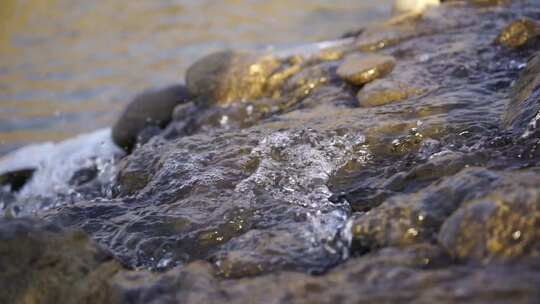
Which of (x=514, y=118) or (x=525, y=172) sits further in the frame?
(x=514, y=118)

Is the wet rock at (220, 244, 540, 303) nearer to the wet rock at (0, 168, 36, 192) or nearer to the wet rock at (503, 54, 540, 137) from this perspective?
the wet rock at (503, 54, 540, 137)

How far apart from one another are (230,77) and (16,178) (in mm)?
1818

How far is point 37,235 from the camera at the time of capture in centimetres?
231

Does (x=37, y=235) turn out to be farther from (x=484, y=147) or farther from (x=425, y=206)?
(x=484, y=147)

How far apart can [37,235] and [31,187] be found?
9.08ft

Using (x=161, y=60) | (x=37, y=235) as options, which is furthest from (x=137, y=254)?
(x=161, y=60)

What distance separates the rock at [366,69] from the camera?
4332 mm

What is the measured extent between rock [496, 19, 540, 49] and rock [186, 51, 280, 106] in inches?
65.4

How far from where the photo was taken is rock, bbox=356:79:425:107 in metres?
3.93

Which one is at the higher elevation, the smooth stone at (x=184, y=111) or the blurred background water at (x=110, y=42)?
the blurred background water at (x=110, y=42)

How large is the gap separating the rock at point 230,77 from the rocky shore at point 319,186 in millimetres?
15

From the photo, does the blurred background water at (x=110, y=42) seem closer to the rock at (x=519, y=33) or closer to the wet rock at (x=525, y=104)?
the rock at (x=519, y=33)

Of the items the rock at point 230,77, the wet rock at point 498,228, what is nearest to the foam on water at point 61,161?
the rock at point 230,77

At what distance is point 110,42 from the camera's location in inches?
321
